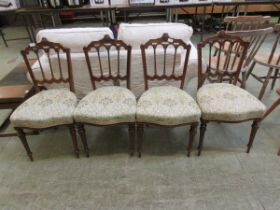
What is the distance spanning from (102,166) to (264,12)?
5.95m

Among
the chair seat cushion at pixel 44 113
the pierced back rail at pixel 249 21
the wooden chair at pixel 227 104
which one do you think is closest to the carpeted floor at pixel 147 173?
the wooden chair at pixel 227 104

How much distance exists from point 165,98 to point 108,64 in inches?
23.6

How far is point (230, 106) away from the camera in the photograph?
1.60m

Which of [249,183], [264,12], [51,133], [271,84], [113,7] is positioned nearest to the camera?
[249,183]

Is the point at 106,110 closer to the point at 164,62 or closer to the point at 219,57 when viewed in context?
the point at 164,62

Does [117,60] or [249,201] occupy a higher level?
[117,60]

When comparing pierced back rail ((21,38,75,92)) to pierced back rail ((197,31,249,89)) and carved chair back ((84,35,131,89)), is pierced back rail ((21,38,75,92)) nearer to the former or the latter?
carved chair back ((84,35,131,89))

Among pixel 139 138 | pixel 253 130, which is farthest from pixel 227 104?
pixel 139 138

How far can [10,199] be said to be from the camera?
151cm

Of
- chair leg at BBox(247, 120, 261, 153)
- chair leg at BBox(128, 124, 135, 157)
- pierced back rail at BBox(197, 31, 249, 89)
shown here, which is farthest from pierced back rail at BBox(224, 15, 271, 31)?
chair leg at BBox(128, 124, 135, 157)

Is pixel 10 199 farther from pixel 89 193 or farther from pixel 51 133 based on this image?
pixel 51 133

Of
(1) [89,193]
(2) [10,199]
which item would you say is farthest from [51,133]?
(1) [89,193]

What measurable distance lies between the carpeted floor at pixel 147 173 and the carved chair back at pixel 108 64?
56 centimetres

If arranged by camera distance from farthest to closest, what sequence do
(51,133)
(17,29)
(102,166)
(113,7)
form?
(17,29) < (113,7) < (51,133) < (102,166)
